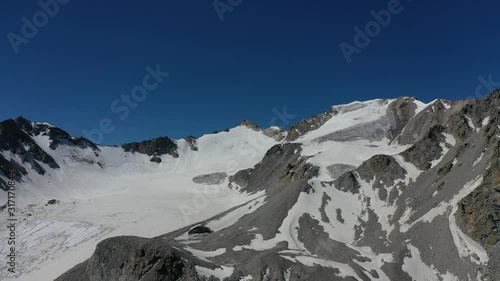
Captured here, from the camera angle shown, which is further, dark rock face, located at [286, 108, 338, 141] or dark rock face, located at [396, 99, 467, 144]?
dark rock face, located at [286, 108, 338, 141]

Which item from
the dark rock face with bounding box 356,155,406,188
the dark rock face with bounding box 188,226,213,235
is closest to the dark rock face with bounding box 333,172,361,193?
the dark rock face with bounding box 356,155,406,188

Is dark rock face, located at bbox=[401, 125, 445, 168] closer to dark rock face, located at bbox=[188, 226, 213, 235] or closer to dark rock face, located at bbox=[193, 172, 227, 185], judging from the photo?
dark rock face, located at bbox=[188, 226, 213, 235]

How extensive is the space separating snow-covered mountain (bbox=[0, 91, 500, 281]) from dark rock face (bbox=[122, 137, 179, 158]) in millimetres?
52099

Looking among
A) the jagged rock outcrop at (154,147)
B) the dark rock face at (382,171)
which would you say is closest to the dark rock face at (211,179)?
the jagged rock outcrop at (154,147)

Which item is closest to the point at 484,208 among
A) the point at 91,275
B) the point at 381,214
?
the point at 381,214

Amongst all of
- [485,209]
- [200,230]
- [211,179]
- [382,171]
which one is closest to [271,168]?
[211,179]

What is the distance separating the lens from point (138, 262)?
3756 cm

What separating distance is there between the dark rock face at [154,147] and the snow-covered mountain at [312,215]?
171 ft

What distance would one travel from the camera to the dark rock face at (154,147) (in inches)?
7387

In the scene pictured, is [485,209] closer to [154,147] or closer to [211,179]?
[211,179]

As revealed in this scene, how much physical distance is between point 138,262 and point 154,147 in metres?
157

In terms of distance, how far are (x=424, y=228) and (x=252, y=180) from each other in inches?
2880

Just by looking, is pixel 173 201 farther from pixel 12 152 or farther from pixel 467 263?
pixel 467 263

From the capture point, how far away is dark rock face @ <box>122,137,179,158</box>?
7387 inches
